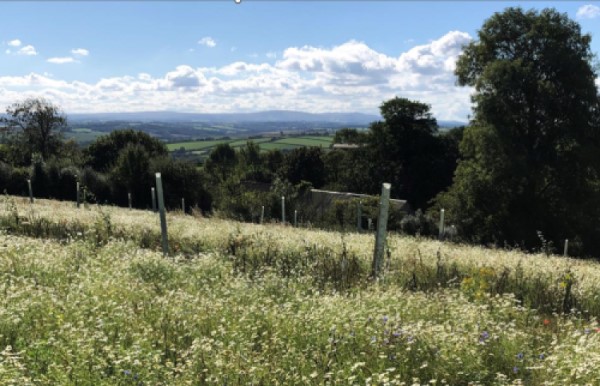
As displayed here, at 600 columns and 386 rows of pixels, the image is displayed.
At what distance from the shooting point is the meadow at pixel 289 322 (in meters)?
4.04

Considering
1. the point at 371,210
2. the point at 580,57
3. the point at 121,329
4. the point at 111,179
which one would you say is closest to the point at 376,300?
the point at 121,329

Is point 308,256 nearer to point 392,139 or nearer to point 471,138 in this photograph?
point 471,138

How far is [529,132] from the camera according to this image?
27438mm

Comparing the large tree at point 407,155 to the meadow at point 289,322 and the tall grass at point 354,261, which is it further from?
the meadow at point 289,322

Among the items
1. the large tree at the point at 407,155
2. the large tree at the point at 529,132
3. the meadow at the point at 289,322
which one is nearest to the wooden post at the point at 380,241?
the meadow at the point at 289,322

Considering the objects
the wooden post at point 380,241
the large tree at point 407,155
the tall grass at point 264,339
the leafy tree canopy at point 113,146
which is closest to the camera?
the tall grass at point 264,339

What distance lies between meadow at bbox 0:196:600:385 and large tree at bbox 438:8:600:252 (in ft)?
60.3

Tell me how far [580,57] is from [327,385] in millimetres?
28156

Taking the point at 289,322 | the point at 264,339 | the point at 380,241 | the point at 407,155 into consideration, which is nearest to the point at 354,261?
the point at 380,241

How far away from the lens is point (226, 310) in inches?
216

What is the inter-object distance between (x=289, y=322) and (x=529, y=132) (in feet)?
85.8

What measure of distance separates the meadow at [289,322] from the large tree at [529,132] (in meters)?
18.4

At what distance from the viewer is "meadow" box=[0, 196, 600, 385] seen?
4.04 metres

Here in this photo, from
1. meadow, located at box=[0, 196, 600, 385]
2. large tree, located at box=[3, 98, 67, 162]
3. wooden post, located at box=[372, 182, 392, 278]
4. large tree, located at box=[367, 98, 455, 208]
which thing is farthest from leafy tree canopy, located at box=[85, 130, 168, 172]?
wooden post, located at box=[372, 182, 392, 278]
